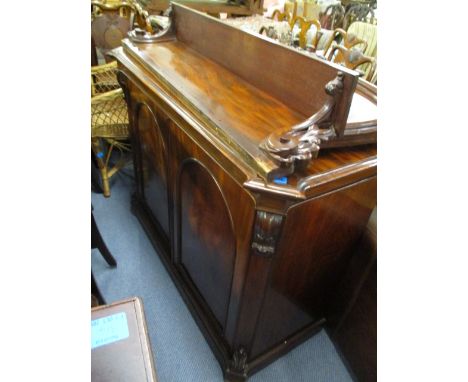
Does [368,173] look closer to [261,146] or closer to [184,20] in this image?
[261,146]

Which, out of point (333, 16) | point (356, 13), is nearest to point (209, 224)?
point (333, 16)

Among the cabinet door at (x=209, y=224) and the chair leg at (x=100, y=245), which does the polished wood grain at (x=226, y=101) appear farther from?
the chair leg at (x=100, y=245)

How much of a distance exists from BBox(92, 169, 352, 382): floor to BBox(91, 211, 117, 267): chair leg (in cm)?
5

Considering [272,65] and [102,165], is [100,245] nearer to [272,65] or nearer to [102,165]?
[102,165]

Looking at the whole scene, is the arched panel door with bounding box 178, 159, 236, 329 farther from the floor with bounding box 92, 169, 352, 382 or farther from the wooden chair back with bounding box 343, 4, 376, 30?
the wooden chair back with bounding box 343, 4, 376, 30

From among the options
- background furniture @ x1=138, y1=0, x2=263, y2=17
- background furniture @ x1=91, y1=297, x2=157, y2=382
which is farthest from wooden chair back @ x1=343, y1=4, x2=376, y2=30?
background furniture @ x1=91, y1=297, x2=157, y2=382

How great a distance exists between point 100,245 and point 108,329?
2.81 feet

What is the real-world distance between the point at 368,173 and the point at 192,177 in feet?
1.49

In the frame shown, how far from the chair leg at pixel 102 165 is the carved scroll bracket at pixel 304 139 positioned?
1.32 metres

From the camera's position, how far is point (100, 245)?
132 cm

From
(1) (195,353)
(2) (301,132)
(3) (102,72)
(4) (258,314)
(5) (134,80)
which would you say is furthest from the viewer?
(3) (102,72)

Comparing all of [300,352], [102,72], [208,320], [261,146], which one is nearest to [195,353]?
[208,320]

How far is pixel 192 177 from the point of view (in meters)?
0.90
